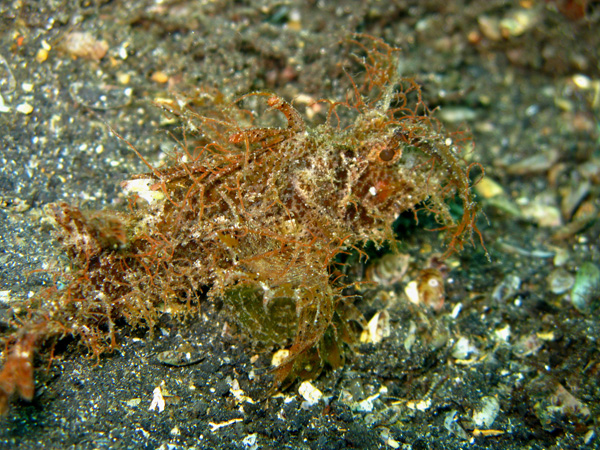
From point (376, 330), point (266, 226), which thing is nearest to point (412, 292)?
point (376, 330)

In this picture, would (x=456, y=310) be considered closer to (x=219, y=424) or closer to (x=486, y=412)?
(x=486, y=412)

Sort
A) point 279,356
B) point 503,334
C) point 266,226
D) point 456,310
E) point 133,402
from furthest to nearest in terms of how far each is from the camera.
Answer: point 456,310 < point 503,334 < point 279,356 < point 266,226 < point 133,402

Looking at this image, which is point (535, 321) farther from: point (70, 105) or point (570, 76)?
point (70, 105)

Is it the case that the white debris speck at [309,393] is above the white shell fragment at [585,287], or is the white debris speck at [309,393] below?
above

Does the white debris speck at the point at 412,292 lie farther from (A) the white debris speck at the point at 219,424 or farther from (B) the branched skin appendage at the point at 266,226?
(A) the white debris speck at the point at 219,424

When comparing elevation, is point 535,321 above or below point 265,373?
below

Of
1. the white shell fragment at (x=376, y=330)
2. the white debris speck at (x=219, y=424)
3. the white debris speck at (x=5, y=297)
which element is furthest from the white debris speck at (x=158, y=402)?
the white shell fragment at (x=376, y=330)

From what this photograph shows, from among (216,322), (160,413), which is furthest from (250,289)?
(160,413)
